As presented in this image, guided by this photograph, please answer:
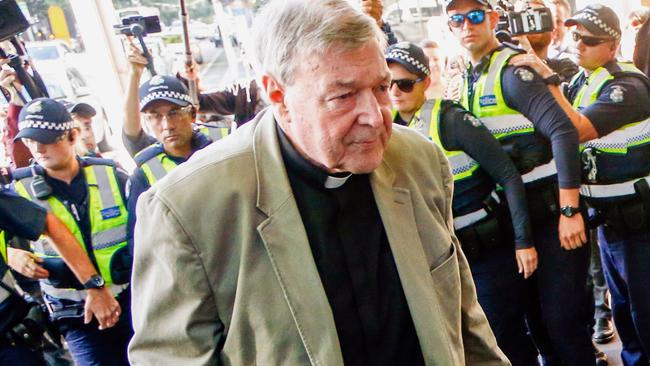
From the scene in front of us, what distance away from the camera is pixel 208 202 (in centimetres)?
122

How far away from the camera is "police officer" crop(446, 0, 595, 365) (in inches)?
97.4

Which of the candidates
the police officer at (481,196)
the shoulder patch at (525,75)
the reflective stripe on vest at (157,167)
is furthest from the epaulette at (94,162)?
the shoulder patch at (525,75)

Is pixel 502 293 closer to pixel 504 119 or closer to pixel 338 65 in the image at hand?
pixel 504 119

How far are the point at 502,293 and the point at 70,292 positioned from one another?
172 cm

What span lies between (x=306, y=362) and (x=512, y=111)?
159 cm

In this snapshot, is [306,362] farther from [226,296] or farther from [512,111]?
[512,111]

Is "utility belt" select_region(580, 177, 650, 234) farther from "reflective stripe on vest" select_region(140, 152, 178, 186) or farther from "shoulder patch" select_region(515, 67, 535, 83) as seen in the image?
"reflective stripe on vest" select_region(140, 152, 178, 186)

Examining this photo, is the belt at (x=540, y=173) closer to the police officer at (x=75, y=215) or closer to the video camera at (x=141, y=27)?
the police officer at (x=75, y=215)

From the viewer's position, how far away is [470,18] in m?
2.55

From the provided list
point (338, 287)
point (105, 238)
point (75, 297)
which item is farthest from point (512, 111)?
point (75, 297)

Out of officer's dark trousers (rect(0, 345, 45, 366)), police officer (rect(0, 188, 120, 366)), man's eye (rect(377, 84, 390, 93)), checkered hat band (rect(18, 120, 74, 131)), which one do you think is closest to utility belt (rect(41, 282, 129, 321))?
police officer (rect(0, 188, 120, 366))

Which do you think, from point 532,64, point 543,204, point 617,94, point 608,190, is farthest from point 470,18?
point 608,190

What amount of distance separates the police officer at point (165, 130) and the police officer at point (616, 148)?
1.45 meters

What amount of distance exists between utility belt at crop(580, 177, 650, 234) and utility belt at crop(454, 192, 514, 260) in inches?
17.2
